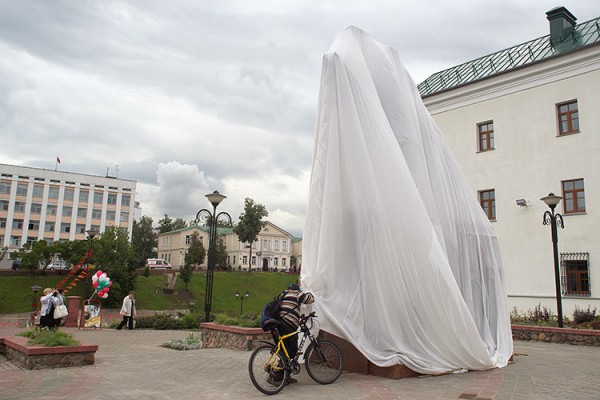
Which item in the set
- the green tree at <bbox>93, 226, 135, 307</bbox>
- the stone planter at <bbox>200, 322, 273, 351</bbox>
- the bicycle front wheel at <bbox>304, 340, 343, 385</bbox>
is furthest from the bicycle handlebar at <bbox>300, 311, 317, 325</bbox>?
the green tree at <bbox>93, 226, 135, 307</bbox>

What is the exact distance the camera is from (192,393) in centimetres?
686

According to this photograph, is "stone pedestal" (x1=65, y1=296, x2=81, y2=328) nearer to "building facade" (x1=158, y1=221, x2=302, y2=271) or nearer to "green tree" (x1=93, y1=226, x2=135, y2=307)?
"green tree" (x1=93, y1=226, x2=135, y2=307)

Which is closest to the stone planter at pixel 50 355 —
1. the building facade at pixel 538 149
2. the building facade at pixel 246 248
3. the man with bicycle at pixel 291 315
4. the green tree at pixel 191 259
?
the man with bicycle at pixel 291 315

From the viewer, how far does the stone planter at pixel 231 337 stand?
11716 mm

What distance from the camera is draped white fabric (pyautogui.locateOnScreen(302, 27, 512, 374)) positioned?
800cm

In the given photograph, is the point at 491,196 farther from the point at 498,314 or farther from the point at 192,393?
the point at 192,393

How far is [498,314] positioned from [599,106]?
598 inches

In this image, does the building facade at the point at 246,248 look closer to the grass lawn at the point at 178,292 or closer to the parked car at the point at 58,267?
the grass lawn at the point at 178,292

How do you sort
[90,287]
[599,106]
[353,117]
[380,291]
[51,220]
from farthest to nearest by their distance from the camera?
[51,220], [90,287], [599,106], [353,117], [380,291]

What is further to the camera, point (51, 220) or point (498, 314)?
point (51, 220)

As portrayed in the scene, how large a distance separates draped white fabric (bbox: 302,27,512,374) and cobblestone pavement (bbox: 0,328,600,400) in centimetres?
53

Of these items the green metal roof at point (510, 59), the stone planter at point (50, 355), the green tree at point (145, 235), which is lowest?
the stone planter at point (50, 355)

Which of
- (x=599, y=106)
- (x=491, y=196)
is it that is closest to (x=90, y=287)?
(x=491, y=196)

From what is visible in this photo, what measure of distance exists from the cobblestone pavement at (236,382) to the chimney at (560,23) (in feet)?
62.0
